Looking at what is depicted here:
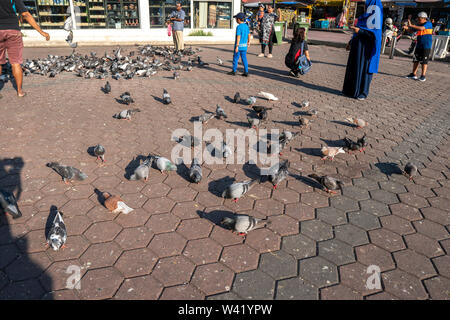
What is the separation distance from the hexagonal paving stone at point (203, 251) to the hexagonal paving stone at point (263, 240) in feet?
1.28

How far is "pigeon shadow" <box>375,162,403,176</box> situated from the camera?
4.82 metres

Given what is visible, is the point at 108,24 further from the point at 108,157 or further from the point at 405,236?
the point at 405,236

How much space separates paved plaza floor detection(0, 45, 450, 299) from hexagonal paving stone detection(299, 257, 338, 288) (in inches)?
0.4

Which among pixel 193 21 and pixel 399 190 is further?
pixel 193 21

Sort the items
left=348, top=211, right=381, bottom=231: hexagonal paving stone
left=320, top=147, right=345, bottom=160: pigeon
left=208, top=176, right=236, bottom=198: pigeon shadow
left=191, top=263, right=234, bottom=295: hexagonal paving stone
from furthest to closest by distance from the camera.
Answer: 1. left=320, top=147, right=345, bottom=160: pigeon
2. left=208, top=176, right=236, bottom=198: pigeon shadow
3. left=348, top=211, right=381, bottom=231: hexagonal paving stone
4. left=191, top=263, right=234, bottom=295: hexagonal paving stone

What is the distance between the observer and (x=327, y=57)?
16.6m

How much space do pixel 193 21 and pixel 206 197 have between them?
64.3 feet

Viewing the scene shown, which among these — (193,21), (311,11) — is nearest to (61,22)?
(193,21)

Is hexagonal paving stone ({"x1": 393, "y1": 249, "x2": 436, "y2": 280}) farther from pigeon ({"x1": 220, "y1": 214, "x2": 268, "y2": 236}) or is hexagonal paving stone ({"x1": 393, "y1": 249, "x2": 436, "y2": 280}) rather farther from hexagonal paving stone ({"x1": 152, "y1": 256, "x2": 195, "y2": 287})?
hexagonal paving stone ({"x1": 152, "y1": 256, "x2": 195, "y2": 287})

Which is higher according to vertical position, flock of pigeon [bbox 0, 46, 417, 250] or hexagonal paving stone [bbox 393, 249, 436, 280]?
flock of pigeon [bbox 0, 46, 417, 250]

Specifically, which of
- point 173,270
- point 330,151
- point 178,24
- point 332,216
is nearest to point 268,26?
point 178,24

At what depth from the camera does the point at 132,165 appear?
4828mm

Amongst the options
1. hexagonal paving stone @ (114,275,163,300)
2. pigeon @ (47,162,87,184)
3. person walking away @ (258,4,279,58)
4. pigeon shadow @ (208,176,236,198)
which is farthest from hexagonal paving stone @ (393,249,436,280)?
person walking away @ (258,4,279,58)

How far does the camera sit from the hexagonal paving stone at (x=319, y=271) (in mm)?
2820
